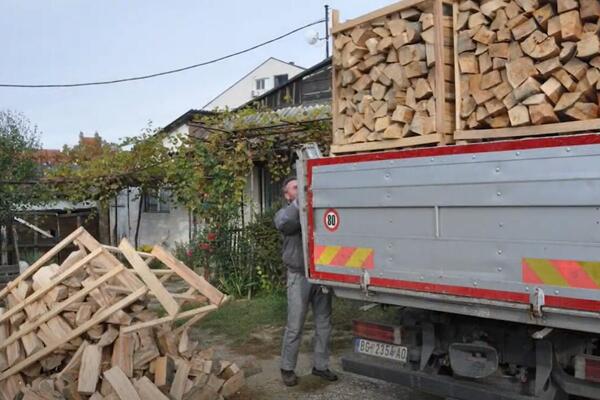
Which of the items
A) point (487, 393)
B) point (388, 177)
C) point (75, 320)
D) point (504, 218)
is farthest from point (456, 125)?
point (75, 320)

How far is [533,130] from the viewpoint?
3822 mm

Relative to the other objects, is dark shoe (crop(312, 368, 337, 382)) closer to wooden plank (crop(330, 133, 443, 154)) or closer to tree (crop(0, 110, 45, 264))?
wooden plank (crop(330, 133, 443, 154))

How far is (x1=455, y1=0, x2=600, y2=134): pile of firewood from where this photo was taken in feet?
11.9

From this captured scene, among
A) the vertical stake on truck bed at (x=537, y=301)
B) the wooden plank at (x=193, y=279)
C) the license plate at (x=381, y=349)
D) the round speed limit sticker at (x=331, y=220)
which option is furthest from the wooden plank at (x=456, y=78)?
the wooden plank at (x=193, y=279)

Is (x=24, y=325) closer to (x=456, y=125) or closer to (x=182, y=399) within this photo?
(x=182, y=399)

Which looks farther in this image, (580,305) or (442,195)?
(442,195)

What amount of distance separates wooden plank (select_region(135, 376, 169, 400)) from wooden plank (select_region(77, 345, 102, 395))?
1.04ft

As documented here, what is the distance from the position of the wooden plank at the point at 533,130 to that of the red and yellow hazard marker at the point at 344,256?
1007mm

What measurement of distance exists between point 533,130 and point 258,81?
36.7 meters

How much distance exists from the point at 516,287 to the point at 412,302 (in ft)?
2.57

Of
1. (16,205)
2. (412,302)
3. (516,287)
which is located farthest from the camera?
(16,205)

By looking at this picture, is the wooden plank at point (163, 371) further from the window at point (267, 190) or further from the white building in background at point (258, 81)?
the white building in background at point (258, 81)

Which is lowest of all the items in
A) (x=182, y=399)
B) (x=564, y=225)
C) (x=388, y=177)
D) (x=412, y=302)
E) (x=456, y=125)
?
(x=182, y=399)

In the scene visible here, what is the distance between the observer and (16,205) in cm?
1230
